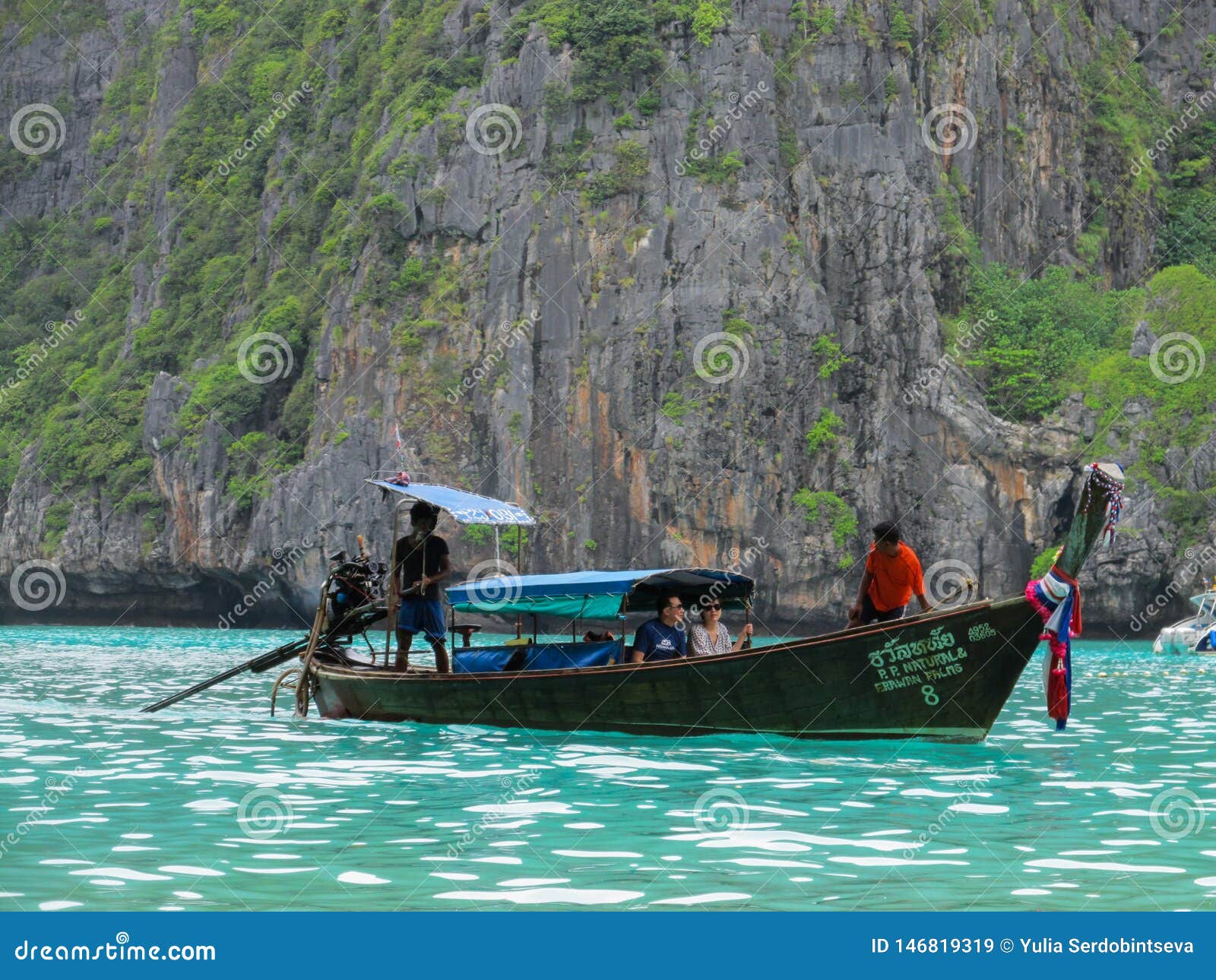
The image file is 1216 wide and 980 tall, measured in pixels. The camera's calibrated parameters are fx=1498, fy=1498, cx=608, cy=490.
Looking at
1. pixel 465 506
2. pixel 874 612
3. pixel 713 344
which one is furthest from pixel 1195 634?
pixel 465 506

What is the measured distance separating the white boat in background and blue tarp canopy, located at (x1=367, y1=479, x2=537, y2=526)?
26918mm

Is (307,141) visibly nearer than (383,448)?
No

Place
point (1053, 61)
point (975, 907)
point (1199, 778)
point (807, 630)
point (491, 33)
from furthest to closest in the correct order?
point (1053, 61), point (491, 33), point (807, 630), point (1199, 778), point (975, 907)

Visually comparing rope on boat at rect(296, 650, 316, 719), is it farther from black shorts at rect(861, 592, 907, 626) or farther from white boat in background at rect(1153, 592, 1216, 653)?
white boat in background at rect(1153, 592, 1216, 653)

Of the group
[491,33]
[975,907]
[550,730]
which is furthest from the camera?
[491,33]

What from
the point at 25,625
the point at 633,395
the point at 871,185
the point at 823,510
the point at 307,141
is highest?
the point at 307,141

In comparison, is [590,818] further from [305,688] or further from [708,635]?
[305,688]

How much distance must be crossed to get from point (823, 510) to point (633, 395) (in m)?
8.10

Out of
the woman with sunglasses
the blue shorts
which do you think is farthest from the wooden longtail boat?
the woman with sunglasses

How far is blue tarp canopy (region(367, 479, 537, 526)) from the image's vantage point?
18312 millimetres

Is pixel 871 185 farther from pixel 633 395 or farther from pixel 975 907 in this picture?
→ pixel 975 907

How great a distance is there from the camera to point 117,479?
6781 cm

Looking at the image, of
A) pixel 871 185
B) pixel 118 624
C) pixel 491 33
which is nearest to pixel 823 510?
pixel 871 185

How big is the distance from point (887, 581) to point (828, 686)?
1.26m
